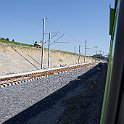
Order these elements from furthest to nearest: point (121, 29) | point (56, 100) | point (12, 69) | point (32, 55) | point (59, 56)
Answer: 1. point (59, 56)
2. point (32, 55)
3. point (12, 69)
4. point (56, 100)
5. point (121, 29)

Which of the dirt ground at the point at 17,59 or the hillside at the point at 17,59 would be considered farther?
the hillside at the point at 17,59

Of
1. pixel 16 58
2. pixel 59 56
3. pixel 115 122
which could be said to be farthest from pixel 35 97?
pixel 59 56

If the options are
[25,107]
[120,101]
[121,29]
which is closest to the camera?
[121,29]

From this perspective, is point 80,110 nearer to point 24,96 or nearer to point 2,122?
point 2,122

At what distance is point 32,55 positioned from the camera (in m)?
71.2

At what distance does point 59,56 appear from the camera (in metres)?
92.6

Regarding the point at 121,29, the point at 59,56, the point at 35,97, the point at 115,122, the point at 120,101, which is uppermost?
the point at 121,29

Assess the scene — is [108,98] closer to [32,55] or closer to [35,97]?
[35,97]

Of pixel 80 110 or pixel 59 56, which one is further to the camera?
pixel 59 56

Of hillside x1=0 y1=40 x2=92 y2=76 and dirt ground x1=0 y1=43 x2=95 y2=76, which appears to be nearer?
dirt ground x1=0 y1=43 x2=95 y2=76

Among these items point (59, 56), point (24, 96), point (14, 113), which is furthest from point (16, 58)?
point (14, 113)

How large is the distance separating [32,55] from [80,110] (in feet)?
196

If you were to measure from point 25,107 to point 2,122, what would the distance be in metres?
2.91

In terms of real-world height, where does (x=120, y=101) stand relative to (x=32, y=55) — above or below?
above
